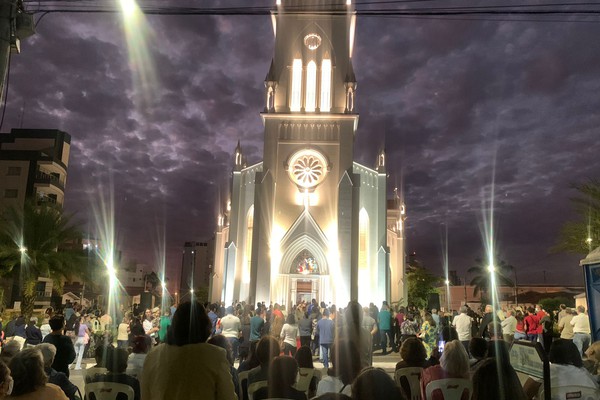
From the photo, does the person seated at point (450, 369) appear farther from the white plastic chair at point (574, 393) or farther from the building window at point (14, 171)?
the building window at point (14, 171)

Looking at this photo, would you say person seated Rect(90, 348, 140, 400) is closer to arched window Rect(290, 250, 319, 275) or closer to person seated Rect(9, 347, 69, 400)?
person seated Rect(9, 347, 69, 400)

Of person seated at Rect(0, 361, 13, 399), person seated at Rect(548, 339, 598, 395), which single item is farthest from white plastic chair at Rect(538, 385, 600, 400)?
person seated at Rect(0, 361, 13, 399)

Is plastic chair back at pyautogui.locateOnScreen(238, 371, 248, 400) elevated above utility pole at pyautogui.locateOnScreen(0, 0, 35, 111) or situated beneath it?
situated beneath

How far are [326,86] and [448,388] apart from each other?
30.7 meters

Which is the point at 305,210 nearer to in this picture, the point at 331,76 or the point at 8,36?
the point at 331,76

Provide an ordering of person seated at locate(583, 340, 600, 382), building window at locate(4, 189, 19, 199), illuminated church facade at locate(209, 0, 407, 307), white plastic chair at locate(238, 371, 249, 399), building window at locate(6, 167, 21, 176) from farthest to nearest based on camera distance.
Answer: building window at locate(6, 167, 21, 176), building window at locate(4, 189, 19, 199), illuminated church facade at locate(209, 0, 407, 307), person seated at locate(583, 340, 600, 382), white plastic chair at locate(238, 371, 249, 399)

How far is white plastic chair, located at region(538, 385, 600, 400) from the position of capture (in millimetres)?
5184

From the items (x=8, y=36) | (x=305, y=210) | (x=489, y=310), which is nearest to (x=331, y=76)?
(x=305, y=210)

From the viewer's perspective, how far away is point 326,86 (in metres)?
34.2

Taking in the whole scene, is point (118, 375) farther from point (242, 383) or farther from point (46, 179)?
point (46, 179)

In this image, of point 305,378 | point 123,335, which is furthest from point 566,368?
point 123,335

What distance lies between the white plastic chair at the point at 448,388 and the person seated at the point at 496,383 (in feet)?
2.89

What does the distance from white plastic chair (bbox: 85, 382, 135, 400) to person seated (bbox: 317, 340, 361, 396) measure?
83.0 inches

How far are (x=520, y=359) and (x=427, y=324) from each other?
9.62 m
